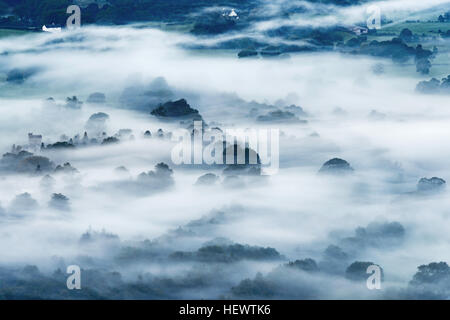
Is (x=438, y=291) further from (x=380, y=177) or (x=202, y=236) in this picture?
(x=380, y=177)

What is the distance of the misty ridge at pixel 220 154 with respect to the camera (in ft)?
60.1

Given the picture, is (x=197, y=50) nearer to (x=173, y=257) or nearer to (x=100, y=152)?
(x=100, y=152)

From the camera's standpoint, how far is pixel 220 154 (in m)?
24.5

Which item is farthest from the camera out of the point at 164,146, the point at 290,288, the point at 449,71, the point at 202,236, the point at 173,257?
the point at 449,71

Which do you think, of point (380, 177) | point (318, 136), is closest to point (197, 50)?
point (318, 136)

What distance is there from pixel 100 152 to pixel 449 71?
15.3 metres

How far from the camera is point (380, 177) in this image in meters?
24.4

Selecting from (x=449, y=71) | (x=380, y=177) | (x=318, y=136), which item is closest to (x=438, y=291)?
(x=380, y=177)

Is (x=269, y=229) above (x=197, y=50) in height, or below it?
below

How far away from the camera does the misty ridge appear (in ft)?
60.1
